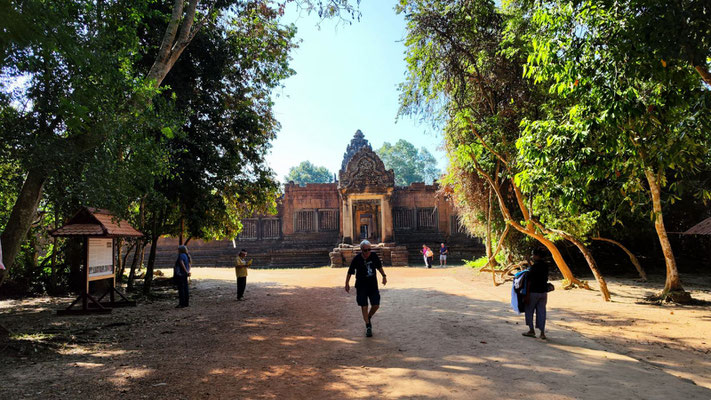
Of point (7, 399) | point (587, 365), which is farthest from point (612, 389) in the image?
point (7, 399)

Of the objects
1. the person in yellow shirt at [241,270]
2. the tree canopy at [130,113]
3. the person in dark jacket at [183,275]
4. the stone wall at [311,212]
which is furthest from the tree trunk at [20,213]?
the stone wall at [311,212]

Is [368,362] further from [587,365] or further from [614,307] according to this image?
[614,307]

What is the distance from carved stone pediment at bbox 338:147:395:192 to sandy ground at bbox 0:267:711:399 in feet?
51.8

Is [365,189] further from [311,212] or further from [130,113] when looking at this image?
[130,113]

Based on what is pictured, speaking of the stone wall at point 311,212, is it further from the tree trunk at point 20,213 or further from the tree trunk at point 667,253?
the tree trunk at point 20,213

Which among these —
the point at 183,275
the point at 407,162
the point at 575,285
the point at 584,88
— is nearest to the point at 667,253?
the point at 575,285

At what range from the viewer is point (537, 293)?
570 cm

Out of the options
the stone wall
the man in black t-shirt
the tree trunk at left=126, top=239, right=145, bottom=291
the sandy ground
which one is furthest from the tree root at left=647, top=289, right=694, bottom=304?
the stone wall

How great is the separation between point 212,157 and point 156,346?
6.78m

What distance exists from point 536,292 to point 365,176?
63.7 feet

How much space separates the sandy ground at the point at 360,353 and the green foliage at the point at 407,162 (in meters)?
58.5

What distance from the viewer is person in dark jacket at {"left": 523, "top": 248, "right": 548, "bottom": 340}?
566cm

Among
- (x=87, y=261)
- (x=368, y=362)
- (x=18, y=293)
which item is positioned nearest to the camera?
(x=368, y=362)

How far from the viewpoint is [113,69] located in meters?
6.06
